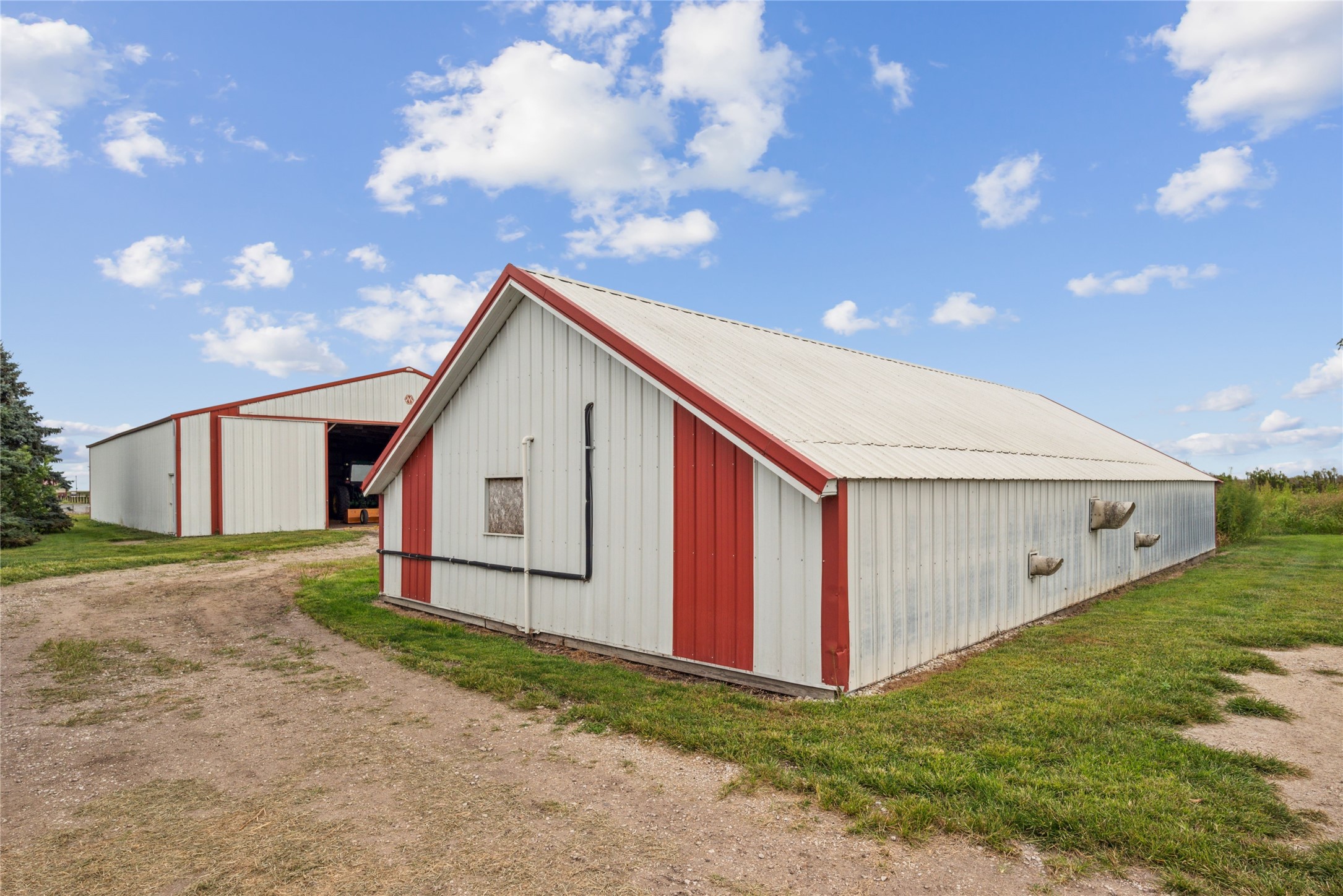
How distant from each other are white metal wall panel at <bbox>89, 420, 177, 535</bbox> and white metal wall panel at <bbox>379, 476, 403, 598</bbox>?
15.1 metres

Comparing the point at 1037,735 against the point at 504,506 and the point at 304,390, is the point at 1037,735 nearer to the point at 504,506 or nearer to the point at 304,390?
the point at 504,506

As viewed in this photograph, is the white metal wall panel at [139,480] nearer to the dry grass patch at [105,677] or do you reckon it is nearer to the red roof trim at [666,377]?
the dry grass patch at [105,677]

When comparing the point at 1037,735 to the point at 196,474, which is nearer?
the point at 1037,735

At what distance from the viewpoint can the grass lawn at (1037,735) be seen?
4031mm

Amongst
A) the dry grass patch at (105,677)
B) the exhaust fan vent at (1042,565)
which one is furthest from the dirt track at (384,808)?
the exhaust fan vent at (1042,565)

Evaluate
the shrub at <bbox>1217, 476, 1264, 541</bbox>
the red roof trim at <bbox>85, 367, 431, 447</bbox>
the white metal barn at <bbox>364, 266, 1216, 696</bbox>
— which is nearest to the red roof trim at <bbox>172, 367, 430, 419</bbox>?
the red roof trim at <bbox>85, 367, 431, 447</bbox>

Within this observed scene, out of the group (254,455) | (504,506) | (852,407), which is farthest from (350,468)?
(852,407)

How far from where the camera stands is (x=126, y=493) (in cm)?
3078

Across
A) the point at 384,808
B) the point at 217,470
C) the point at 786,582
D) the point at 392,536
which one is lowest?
the point at 384,808

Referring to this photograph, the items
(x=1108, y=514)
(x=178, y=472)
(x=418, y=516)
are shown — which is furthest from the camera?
(x=178, y=472)

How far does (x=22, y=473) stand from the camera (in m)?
25.0

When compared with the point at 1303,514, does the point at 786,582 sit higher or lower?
higher

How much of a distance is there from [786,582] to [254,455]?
22994 millimetres

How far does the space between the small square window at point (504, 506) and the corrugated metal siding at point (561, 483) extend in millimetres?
125
